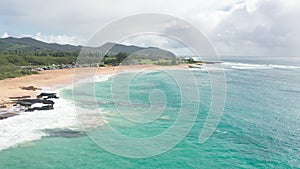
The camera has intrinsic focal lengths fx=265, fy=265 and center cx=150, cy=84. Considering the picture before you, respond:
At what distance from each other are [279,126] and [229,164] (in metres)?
11.0

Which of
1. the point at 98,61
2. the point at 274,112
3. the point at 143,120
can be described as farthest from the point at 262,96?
the point at 98,61

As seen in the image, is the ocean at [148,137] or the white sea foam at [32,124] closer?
the ocean at [148,137]

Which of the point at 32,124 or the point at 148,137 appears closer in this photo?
the point at 148,137

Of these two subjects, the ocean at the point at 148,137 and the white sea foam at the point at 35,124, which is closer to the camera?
the ocean at the point at 148,137

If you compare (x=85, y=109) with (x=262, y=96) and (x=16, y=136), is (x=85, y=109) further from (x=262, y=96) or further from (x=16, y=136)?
(x=262, y=96)

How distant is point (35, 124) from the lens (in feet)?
69.6

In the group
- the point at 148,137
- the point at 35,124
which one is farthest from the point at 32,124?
the point at 148,137

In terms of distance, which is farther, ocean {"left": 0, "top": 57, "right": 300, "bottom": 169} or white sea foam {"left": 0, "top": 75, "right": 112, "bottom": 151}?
white sea foam {"left": 0, "top": 75, "right": 112, "bottom": 151}

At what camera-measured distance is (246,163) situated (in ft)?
51.0

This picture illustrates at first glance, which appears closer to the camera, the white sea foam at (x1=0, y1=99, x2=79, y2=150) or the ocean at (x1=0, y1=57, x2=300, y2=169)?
the ocean at (x1=0, y1=57, x2=300, y2=169)

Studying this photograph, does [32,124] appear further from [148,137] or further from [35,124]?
[148,137]

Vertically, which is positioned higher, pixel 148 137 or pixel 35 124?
pixel 35 124

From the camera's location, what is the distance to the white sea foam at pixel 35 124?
1798 cm

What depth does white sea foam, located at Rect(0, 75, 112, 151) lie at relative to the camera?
18.0 metres
